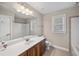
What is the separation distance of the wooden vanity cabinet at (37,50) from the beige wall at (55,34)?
0.17m

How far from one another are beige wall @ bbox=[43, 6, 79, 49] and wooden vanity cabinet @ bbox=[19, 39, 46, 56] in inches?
6.7

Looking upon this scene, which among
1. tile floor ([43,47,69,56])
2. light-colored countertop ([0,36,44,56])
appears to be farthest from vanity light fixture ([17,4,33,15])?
tile floor ([43,47,69,56])

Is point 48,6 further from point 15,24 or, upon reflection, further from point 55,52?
point 55,52

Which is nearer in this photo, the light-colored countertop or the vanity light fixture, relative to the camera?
the light-colored countertop

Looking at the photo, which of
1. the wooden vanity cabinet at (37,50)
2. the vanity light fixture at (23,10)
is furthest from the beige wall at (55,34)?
the vanity light fixture at (23,10)

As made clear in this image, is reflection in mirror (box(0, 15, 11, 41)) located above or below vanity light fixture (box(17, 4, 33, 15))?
below

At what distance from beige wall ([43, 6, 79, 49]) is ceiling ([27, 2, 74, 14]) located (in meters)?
0.07

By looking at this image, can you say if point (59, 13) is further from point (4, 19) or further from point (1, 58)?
point (1, 58)

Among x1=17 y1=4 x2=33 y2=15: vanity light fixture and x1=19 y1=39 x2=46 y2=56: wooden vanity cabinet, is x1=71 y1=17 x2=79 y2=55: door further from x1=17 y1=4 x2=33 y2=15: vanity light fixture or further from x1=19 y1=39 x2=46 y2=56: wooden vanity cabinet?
x1=17 y1=4 x2=33 y2=15: vanity light fixture

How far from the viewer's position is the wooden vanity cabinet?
5.29ft

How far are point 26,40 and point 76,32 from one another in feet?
2.81

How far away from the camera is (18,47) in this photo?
1618mm

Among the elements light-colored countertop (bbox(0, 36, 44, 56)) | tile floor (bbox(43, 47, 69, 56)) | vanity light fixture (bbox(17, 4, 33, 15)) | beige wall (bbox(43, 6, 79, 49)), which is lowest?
tile floor (bbox(43, 47, 69, 56))

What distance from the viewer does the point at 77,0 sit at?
64.2 inches
